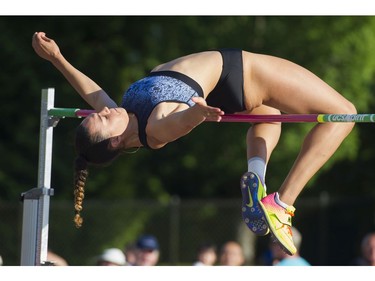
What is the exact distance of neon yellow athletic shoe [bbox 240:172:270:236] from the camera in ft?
21.1

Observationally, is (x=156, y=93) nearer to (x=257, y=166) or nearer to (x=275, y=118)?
(x=275, y=118)

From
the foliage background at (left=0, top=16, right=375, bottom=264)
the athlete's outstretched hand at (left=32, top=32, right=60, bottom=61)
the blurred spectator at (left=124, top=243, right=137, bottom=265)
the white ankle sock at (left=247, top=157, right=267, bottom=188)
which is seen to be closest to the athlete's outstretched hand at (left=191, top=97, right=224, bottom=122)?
the white ankle sock at (left=247, top=157, right=267, bottom=188)

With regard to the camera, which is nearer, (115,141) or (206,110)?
(206,110)

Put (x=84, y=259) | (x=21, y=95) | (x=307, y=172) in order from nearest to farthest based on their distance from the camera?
(x=307, y=172)
(x=84, y=259)
(x=21, y=95)

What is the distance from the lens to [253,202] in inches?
254

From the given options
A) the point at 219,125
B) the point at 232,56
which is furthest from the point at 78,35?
the point at 232,56

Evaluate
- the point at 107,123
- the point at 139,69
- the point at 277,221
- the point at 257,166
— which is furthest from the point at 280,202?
the point at 139,69

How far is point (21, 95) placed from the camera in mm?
18031

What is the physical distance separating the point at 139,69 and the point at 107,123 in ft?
39.7

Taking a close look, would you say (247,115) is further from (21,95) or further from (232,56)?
(21,95)

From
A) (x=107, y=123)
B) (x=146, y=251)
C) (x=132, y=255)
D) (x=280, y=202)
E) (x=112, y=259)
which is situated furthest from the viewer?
(x=132, y=255)

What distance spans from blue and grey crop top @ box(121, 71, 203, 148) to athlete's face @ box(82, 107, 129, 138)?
0.31ft

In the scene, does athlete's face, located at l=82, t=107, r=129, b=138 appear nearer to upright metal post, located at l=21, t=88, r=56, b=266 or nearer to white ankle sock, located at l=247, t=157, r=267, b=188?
upright metal post, located at l=21, t=88, r=56, b=266

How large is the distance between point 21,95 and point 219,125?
3495mm
